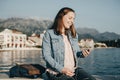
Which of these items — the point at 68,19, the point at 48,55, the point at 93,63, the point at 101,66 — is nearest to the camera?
the point at 48,55

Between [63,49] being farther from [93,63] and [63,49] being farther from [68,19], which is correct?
[93,63]

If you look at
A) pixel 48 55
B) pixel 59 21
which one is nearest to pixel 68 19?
pixel 59 21

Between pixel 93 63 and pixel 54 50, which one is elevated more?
pixel 54 50

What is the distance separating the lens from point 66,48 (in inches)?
130

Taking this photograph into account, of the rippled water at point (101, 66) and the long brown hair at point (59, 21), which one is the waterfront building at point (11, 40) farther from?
the long brown hair at point (59, 21)

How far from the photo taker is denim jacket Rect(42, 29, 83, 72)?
321 cm

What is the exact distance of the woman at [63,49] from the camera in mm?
3217

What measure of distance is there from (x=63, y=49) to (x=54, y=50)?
0.33 feet

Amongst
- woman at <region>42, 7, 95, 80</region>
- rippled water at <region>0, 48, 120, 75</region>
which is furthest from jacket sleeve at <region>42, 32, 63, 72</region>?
rippled water at <region>0, 48, 120, 75</region>

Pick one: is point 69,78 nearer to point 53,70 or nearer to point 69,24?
point 53,70

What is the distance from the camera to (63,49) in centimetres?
326

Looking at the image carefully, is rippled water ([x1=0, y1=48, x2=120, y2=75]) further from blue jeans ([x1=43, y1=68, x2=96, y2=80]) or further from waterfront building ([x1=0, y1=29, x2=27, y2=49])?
waterfront building ([x1=0, y1=29, x2=27, y2=49])

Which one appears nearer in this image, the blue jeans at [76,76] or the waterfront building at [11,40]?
the blue jeans at [76,76]

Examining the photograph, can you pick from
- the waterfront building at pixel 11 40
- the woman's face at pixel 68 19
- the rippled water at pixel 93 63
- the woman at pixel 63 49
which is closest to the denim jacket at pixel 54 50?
the woman at pixel 63 49
